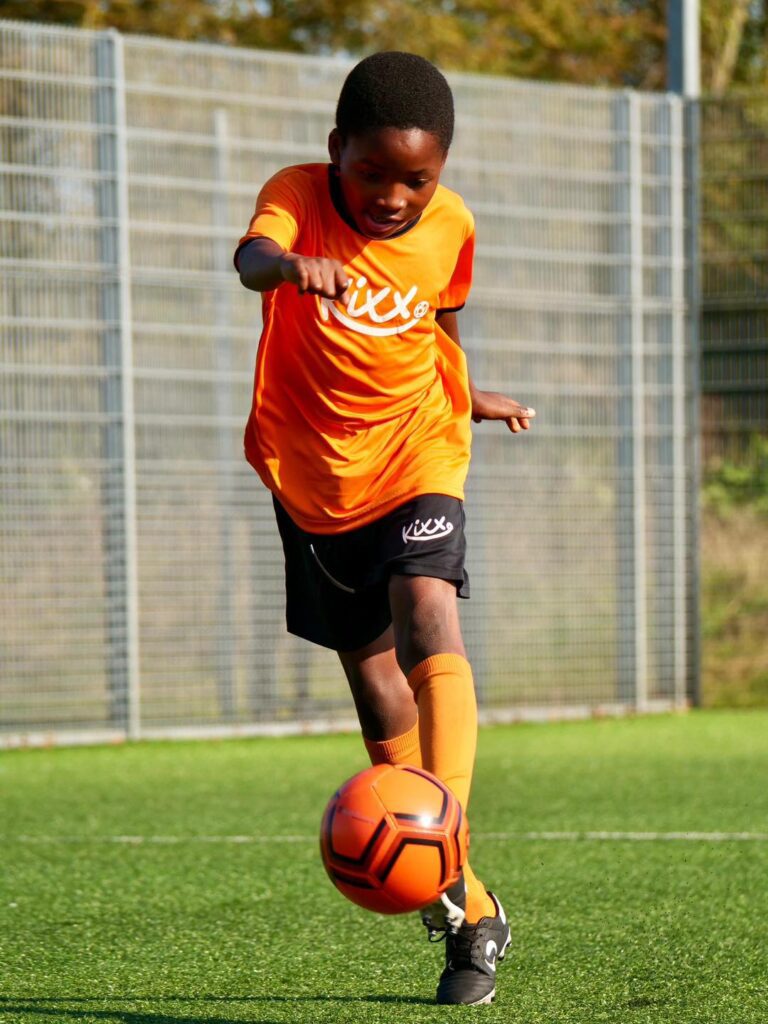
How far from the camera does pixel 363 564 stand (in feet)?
13.4

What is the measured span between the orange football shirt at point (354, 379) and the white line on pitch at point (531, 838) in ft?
8.98

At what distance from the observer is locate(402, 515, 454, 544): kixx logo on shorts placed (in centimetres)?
395

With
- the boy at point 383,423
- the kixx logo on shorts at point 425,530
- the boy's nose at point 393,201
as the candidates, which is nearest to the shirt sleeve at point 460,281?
the boy at point 383,423

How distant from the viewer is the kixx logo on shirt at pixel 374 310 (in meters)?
4.09

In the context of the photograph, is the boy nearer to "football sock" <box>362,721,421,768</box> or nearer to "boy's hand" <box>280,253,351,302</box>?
"football sock" <box>362,721,421,768</box>

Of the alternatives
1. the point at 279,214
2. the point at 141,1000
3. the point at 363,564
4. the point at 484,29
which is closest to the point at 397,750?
the point at 363,564

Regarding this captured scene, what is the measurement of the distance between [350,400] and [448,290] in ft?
1.44

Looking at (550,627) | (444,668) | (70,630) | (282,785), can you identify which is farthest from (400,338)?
(550,627)

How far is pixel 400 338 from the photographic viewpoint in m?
4.16

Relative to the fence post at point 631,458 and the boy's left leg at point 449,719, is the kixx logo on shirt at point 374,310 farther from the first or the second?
the fence post at point 631,458

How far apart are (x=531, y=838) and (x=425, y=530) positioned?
2.92 metres

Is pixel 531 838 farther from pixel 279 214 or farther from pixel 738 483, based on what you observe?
pixel 738 483

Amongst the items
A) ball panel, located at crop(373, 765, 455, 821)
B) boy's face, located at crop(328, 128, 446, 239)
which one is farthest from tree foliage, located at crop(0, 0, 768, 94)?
ball panel, located at crop(373, 765, 455, 821)

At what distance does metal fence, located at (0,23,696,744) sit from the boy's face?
656 centimetres
